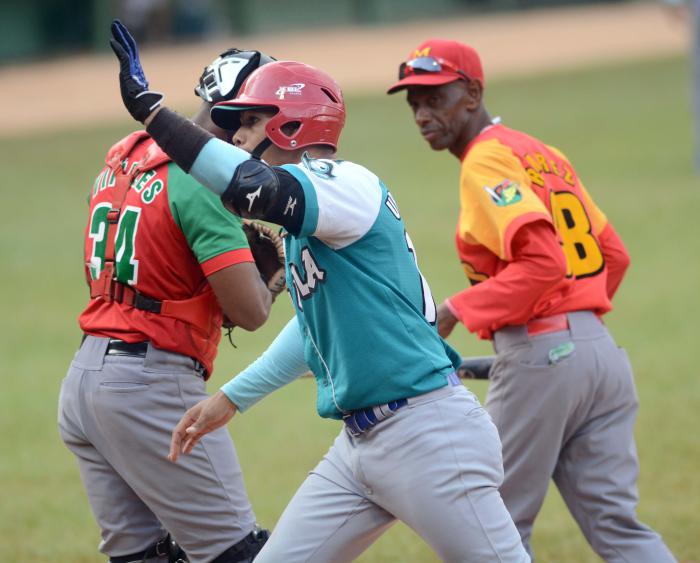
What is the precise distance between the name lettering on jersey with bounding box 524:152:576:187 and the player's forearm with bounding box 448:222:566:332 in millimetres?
298

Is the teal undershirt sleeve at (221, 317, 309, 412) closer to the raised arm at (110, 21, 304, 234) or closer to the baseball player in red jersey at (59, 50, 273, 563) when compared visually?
the baseball player in red jersey at (59, 50, 273, 563)

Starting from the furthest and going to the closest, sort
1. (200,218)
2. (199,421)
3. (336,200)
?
1. (200,218)
2. (199,421)
3. (336,200)

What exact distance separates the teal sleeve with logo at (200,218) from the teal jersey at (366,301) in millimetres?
591

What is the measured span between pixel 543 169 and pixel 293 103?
1.60 m

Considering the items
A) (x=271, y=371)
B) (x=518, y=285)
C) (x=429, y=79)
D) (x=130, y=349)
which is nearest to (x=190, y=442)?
(x=271, y=371)

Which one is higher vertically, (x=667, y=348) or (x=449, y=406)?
(x=449, y=406)

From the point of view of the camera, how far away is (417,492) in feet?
13.3

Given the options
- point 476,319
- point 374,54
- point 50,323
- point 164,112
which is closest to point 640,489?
point 476,319

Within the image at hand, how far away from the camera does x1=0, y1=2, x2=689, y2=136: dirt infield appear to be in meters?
29.2

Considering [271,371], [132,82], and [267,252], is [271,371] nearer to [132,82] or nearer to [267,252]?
[267,252]

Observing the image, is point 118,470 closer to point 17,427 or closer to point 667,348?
point 17,427

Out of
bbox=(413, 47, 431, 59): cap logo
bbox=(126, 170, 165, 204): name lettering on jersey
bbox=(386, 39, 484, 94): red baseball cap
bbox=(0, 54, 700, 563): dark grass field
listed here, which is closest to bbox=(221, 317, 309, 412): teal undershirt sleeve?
bbox=(126, 170, 165, 204): name lettering on jersey

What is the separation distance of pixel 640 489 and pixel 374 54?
2703 centimetres

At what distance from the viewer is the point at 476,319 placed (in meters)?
5.24
